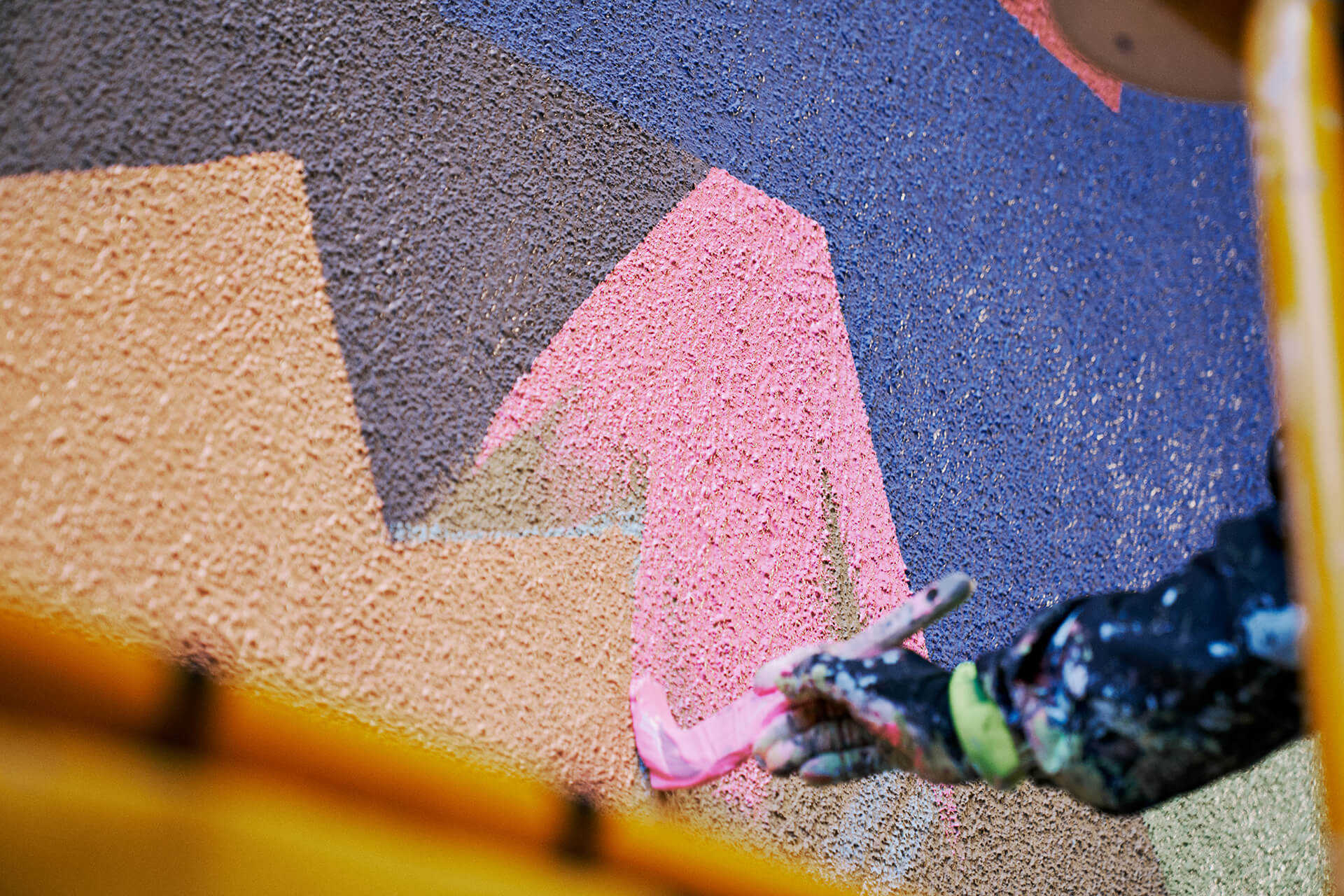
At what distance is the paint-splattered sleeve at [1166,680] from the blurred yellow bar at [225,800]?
0.29 metres

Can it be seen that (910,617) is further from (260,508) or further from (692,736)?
(260,508)

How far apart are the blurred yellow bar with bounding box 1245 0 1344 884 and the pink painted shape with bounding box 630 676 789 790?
0.41m

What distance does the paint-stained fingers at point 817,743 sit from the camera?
70 cm

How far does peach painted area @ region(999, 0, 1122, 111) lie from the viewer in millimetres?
1296

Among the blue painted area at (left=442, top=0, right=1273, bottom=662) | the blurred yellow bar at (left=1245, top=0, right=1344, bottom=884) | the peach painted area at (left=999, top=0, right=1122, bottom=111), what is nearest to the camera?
the blurred yellow bar at (left=1245, top=0, right=1344, bottom=884)

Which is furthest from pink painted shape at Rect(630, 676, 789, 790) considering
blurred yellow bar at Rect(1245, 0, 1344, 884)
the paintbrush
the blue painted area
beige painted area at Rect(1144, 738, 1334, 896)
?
beige painted area at Rect(1144, 738, 1334, 896)

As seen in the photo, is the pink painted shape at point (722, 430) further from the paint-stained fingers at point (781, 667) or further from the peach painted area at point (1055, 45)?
the peach painted area at point (1055, 45)

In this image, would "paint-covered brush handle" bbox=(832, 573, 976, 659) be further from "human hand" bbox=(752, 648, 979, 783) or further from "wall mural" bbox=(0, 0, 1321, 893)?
"wall mural" bbox=(0, 0, 1321, 893)

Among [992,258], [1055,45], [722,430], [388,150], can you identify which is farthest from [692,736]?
[1055,45]

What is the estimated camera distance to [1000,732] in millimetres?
617

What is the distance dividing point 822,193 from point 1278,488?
22.6 inches

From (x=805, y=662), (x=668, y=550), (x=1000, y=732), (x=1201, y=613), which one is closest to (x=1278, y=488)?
(x=1201, y=613)

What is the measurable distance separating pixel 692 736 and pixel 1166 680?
34 centimetres

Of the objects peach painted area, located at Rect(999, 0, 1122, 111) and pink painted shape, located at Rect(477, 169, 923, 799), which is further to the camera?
peach painted area, located at Rect(999, 0, 1122, 111)
